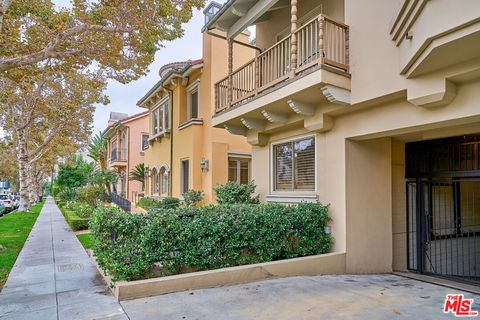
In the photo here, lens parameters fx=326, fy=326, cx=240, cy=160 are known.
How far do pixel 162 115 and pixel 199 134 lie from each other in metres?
4.63

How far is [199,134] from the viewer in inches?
527

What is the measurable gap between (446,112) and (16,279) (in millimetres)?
8545

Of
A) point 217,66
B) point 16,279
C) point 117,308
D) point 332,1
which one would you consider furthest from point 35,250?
point 332,1

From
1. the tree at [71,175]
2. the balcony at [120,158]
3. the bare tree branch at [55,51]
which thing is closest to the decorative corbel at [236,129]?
the bare tree branch at [55,51]

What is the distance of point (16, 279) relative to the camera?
6.57 metres

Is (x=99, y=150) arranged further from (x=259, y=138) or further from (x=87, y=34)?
(x=259, y=138)

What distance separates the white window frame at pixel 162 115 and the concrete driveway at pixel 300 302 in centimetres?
1143

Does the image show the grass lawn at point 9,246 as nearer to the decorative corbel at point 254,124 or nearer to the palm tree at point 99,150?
the decorative corbel at point 254,124

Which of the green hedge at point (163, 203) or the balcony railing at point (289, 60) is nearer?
the balcony railing at point (289, 60)

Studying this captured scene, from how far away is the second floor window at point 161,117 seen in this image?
53.6 feet

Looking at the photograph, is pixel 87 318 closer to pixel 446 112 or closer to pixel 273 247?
pixel 273 247

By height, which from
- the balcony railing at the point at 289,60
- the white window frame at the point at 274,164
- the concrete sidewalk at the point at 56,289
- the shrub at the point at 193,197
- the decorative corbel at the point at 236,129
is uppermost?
the balcony railing at the point at 289,60

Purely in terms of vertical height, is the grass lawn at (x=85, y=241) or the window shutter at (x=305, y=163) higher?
the window shutter at (x=305, y=163)

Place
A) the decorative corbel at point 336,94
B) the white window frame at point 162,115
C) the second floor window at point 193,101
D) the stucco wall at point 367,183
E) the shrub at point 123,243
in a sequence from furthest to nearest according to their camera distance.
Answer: the white window frame at point 162,115, the second floor window at point 193,101, the stucco wall at point 367,183, the decorative corbel at point 336,94, the shrub at point 123,243
